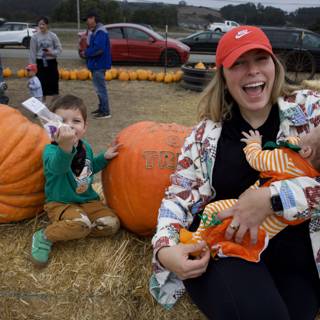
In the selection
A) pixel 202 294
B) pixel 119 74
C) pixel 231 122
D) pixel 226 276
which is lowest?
pixel 119 74

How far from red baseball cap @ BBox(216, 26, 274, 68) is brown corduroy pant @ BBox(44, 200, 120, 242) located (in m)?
1.12

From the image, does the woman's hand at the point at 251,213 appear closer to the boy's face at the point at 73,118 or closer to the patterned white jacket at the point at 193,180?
the patterned white jacket at the point at 193,180

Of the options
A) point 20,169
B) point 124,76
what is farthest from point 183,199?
point 124,76

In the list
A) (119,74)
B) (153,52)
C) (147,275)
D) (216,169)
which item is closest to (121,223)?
(147,275)

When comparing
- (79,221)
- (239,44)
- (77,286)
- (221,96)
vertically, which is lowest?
(77,286)

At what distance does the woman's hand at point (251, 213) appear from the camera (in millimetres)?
1892

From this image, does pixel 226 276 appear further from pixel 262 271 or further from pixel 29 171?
pixel 29 171

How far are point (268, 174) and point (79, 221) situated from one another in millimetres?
1063

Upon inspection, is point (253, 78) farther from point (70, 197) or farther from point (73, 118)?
point (70, 197)

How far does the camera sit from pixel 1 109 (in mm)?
2760

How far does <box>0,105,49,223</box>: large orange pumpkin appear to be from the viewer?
2553mm

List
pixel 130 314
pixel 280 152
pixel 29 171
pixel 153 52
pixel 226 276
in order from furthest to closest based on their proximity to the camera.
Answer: pixel 153 52 < pixel 29 171 < pixel 130 314 < pixel 280 152 < pixel 226 276

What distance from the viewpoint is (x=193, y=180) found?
2230mm

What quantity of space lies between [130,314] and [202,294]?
586 mm
